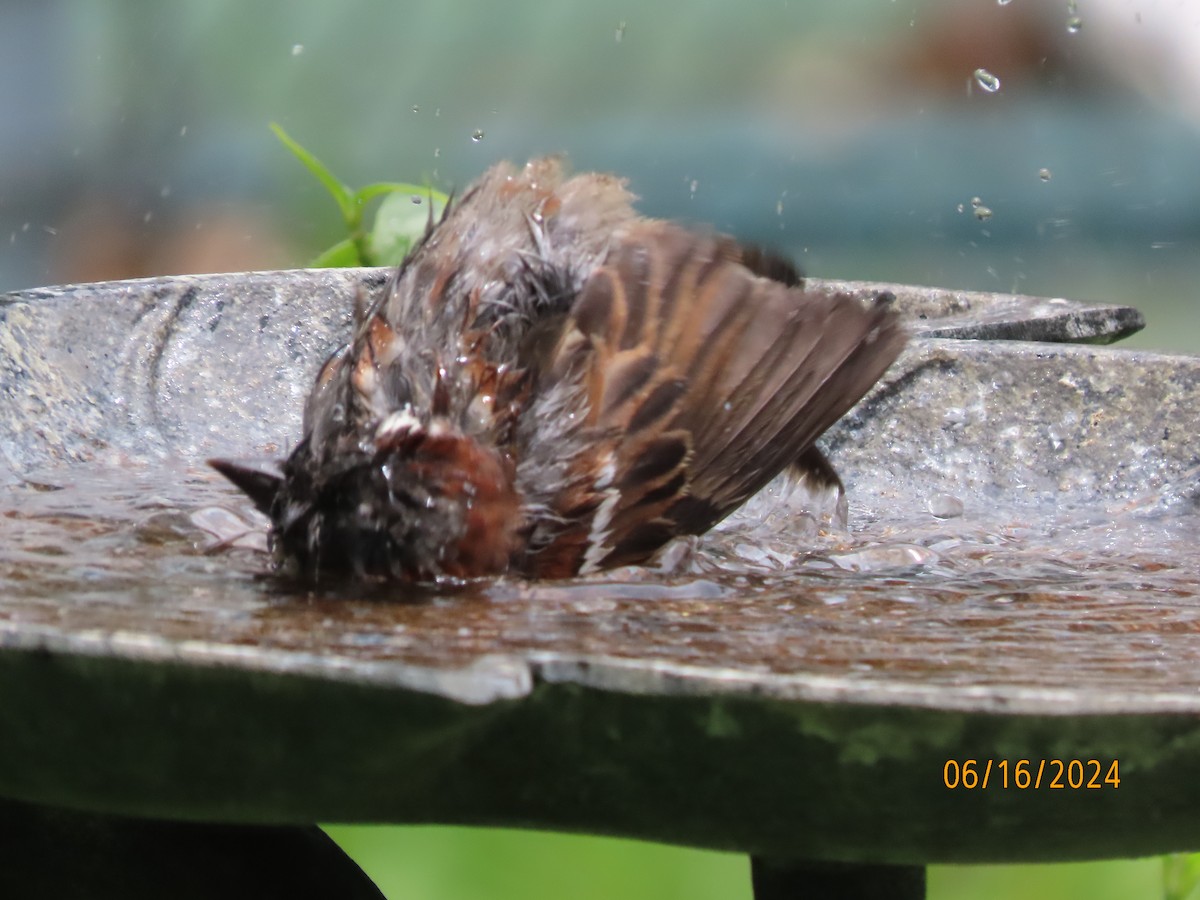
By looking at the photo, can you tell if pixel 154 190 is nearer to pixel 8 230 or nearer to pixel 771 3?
pixel 8 230

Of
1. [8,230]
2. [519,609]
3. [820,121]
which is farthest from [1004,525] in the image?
[8,230]

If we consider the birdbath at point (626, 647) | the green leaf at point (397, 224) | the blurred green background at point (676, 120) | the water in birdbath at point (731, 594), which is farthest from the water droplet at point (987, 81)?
the water in birdbath at point (731, 594)

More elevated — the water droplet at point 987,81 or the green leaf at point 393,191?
the water droplet at point 987,81

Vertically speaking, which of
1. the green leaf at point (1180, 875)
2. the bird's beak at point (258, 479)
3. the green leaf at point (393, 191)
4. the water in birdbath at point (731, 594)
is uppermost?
the green leaf at point (393, 191)

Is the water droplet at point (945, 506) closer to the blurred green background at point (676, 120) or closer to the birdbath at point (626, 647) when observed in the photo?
the birdbath at point (626, 647)

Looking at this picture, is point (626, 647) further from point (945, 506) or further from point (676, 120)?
point (676, 120)

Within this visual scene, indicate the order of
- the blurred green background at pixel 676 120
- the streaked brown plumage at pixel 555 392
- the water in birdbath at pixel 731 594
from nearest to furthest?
the water in birdbath at pixel 731 594, the streaked brown plumage at pixel 555 392, the blurred green background at pixel 676 120

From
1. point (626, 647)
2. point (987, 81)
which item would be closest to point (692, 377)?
point (626, 647)
